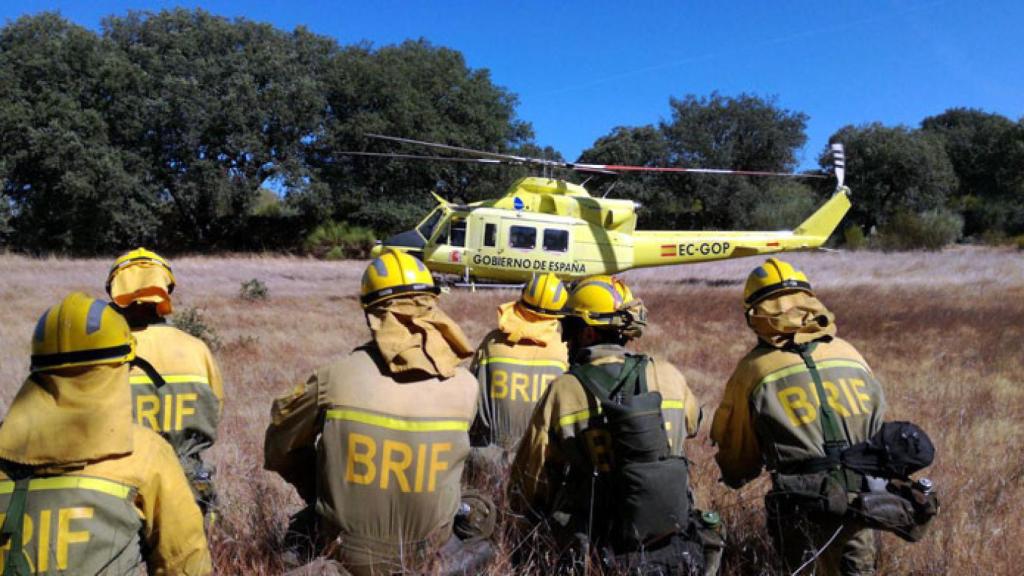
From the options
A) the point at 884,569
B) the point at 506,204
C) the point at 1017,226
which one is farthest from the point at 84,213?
the point at 1017,226

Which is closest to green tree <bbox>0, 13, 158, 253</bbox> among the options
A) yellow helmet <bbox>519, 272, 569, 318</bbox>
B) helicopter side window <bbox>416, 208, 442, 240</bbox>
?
helicopter side window <bbox>416, 208, 442, 240</bbox>

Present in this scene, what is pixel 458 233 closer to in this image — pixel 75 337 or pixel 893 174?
pixel 75 337

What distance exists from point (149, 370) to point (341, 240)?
30.4m

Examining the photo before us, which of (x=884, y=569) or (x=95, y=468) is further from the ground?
(x=95, y=468)

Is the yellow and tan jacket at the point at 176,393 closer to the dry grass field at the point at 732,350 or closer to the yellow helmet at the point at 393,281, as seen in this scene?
the dry grass field at the point at 732,350

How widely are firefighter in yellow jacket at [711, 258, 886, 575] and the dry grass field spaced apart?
0.53 m

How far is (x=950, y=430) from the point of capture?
5.96 meters

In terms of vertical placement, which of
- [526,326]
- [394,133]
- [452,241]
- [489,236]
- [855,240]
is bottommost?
[526,326]

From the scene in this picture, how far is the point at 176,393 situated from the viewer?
10.2 ft

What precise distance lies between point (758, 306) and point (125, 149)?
1279 inches

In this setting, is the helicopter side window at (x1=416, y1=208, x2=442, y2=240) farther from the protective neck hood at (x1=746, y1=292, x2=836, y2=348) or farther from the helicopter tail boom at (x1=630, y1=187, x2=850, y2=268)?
the protective neck hood at (x1=746, y1=292, x2=836, y2=348)

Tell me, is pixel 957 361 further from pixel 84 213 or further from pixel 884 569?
pixel 84 213

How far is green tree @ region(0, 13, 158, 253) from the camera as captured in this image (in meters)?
26.5

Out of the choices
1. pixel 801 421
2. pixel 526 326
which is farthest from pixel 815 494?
pixel 526 326
